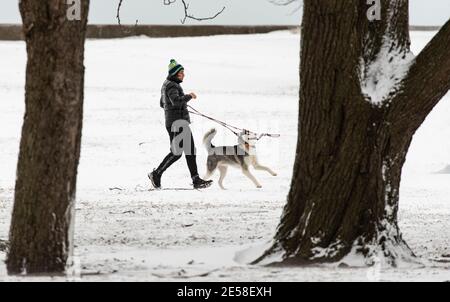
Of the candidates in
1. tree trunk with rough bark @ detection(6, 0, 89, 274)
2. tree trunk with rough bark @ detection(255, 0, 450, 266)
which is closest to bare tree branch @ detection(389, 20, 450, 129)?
tree trunk with rough bark @ detection(255, 0, 450, 266)

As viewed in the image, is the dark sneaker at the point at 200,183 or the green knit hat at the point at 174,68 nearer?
the green knit hat at the point at 174,68

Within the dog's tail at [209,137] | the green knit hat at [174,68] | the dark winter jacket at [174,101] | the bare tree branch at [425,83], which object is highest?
the bare tree branch at [425,83]

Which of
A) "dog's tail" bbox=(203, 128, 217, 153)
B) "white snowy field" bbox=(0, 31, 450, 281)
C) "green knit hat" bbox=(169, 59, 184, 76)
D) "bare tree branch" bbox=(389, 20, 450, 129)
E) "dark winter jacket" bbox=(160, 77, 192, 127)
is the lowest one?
"white snowy field" bbox=(0, 31, 450, 281)

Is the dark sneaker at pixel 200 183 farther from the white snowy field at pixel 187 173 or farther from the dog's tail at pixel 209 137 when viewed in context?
the dog's tail at pixel 209 137

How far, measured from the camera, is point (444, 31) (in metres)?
8.38

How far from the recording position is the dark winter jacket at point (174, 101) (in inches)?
579

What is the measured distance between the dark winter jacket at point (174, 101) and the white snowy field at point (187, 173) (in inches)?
42.8

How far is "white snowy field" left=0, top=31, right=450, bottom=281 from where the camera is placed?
28.7ft

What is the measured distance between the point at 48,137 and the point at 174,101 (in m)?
6.97

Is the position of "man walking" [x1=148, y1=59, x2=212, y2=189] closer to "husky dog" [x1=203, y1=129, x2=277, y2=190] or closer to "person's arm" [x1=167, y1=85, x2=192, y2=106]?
"person's arm" [x1=167, y1=85, x2=192, y2=106]

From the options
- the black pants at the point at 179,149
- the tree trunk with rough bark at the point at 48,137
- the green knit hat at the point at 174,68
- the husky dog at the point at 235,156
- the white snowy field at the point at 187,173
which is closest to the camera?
the tree trunk with rough bark at the point at 48,137

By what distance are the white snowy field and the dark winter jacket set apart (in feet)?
3.57

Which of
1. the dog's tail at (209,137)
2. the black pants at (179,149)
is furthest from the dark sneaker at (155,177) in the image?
the dog's tail at (209,137)

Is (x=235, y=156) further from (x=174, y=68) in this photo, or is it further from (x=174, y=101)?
(x=174, y=68)
